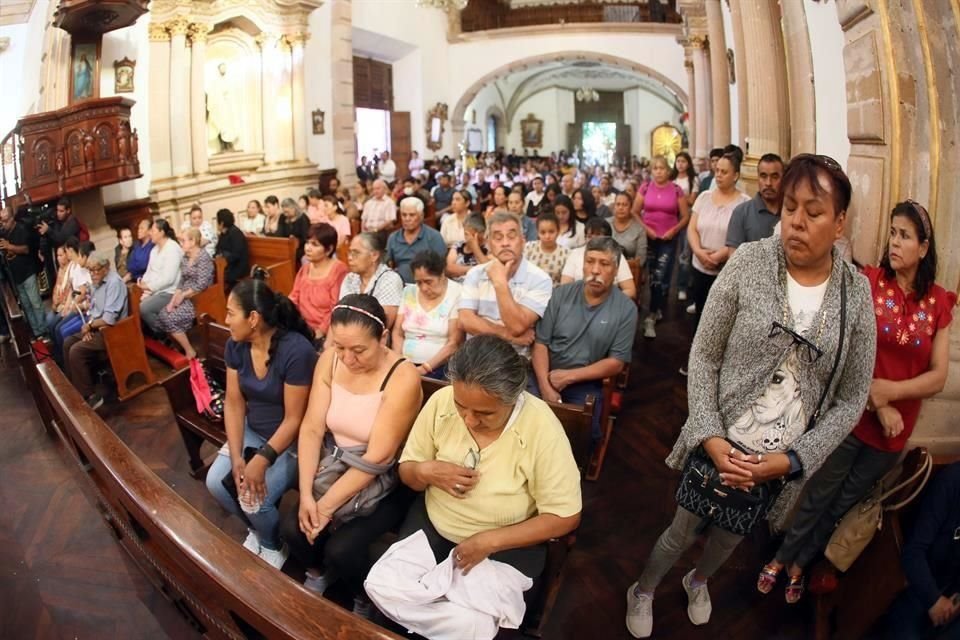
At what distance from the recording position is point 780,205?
1.50 m

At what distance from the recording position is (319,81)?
11.0 meters

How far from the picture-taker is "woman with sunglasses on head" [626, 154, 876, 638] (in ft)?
4.69

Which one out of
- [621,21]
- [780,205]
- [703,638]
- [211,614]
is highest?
[621,21]

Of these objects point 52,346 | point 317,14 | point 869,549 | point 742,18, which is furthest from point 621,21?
point 869,549

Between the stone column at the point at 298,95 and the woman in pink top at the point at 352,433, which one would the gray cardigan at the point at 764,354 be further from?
the stone column at the point at 298,95

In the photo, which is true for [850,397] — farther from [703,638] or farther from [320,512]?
[320,512]

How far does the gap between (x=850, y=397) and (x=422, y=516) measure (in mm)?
1279

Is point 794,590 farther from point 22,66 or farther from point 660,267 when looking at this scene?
point 22,66

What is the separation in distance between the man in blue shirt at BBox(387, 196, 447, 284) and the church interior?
4 cm

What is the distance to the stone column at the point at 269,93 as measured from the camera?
10078 mm

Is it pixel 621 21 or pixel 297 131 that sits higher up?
pixel 621 21

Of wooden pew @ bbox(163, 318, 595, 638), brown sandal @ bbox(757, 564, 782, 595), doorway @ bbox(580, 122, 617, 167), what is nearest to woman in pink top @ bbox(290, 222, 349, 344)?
wooden pew @ bbox(163, 318, 595, 638)

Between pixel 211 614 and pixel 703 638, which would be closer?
pixel 211 614

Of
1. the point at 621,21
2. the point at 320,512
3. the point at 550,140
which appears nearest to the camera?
the point at 320,512
